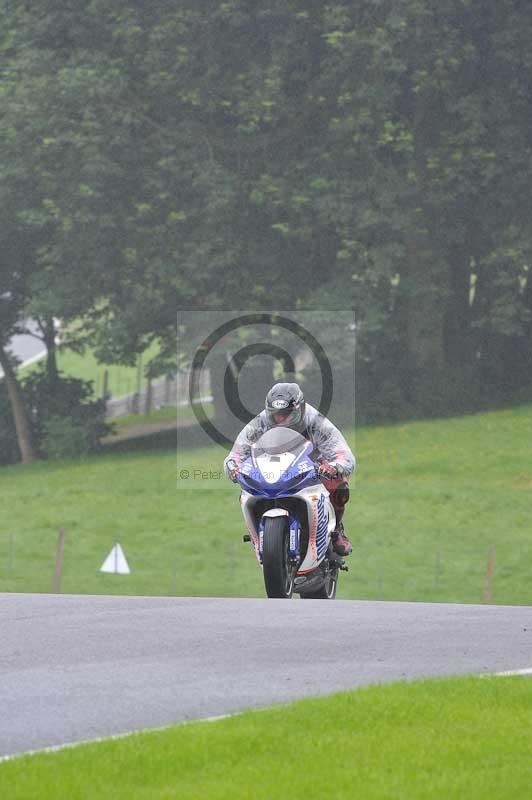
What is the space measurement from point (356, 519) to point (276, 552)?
2801cm

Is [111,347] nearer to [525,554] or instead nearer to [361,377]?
[361,377]

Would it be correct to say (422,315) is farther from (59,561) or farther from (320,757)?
(320,757)

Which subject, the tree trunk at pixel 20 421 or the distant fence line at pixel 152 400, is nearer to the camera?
the tree trunk at pixel 20 421

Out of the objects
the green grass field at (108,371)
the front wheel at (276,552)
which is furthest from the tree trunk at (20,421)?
the front wheel at (276,552)

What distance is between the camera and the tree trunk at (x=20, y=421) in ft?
174

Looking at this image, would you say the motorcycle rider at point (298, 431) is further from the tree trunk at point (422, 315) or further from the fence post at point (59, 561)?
the tree trunk at point (422, 315)

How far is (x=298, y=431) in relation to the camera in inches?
545

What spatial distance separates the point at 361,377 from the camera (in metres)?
47.9

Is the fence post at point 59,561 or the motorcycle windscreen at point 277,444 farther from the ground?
the motorcycle windscreen at point 277,444

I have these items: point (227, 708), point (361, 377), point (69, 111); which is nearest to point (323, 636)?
point (227, 708)

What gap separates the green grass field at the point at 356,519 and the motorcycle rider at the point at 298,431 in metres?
18.3

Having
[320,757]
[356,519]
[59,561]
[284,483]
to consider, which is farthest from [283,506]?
[356,519]

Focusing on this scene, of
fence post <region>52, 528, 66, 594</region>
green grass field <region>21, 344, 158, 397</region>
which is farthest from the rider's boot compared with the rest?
green grass field <region>21, 344, 158, 397</region>

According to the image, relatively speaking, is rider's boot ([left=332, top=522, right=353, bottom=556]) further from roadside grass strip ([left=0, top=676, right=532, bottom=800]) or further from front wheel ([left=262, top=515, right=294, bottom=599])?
roadside grass strip ([left=0, top=676, right=532, bottom=800])
